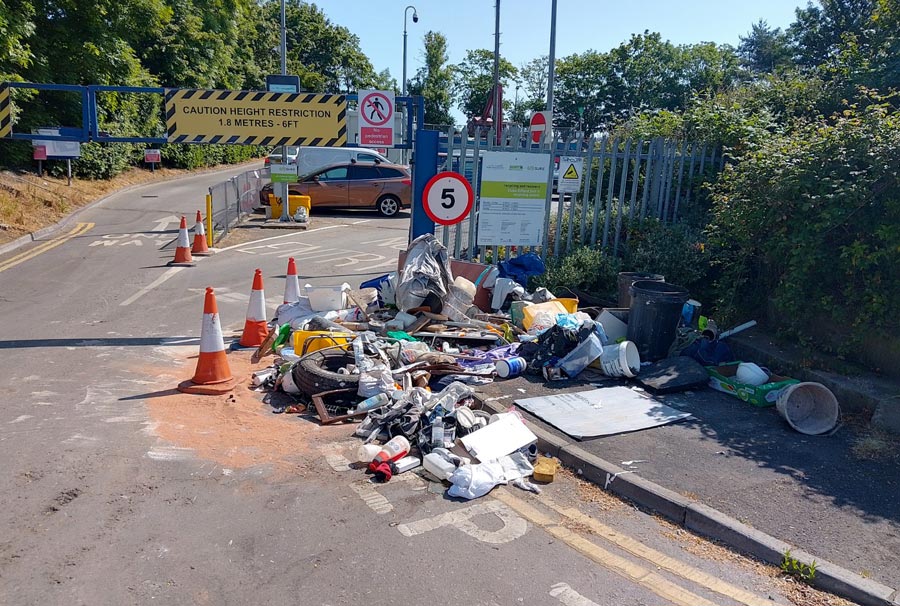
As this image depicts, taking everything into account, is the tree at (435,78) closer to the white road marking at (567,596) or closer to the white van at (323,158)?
the white van at (323,158)

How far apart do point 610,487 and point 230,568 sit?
2.62 meters

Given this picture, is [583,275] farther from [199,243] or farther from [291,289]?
[199,243]

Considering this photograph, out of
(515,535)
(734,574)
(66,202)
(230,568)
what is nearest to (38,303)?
(230,568)

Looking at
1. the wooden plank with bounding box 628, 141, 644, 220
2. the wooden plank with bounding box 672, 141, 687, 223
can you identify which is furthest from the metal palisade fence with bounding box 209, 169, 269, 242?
the wooden plank with bounding box 672, 141, 687, 223

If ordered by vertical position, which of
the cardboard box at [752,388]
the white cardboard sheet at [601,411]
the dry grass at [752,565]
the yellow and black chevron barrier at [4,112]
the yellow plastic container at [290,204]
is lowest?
the dry grass at [752,565]

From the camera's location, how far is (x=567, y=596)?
3.57 m

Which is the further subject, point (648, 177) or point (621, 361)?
point (648, 177)

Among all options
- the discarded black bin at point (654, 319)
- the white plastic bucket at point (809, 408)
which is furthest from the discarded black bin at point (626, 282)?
the white plastic bucket at point (809, 408)

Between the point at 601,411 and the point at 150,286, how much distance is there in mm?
8312

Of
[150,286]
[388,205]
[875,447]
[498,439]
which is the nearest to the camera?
[498,439]

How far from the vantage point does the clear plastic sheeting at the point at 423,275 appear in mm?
8039

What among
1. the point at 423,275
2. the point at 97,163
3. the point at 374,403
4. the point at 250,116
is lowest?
the point at 374,403

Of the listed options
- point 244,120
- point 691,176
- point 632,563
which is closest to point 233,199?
point 244,120

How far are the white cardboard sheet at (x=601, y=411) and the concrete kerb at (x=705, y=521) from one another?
320 millimetres
